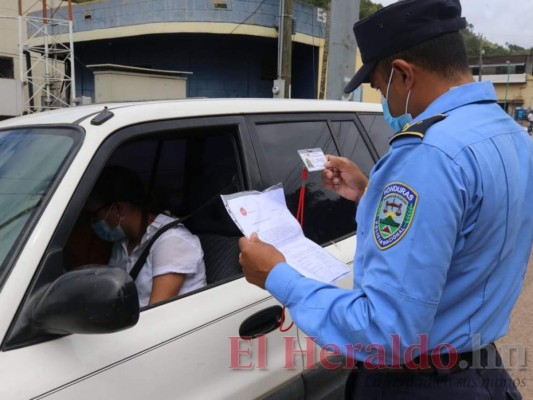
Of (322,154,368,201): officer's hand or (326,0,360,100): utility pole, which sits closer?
(322,154,368,201): officer's hand

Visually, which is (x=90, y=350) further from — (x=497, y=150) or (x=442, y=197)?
(x=497, y=150)

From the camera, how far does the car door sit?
1319 mm

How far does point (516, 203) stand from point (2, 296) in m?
1.31

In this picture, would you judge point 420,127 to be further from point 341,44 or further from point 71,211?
point 341,44

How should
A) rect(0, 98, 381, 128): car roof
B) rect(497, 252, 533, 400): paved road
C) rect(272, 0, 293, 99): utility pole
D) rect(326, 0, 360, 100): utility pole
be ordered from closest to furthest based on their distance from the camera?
rect(0, 98, 381, 128): car roof, rect(497, 252, 533, 400): paved road, rect(326, 0, 360, 100): utility pole, rect(272, 0, 293, 99): utility pole

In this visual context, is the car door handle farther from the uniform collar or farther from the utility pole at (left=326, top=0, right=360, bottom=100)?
the utility pole at (left=326, top=0, right=360, bottom=100)

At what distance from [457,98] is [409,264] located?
46cm

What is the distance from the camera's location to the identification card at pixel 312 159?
219cm

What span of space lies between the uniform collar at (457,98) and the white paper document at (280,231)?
1.80 ft

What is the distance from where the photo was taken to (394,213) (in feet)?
3.77

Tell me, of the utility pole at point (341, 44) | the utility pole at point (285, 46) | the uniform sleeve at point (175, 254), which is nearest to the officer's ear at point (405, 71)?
the uniform sleeve at point (175, 254)

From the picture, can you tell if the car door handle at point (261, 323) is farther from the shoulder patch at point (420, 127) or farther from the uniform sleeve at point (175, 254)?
the shoulder patch at point (420, 127)

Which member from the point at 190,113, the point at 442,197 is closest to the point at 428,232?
the point at 442,197

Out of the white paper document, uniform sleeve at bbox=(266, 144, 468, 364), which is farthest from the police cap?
the white paper document
